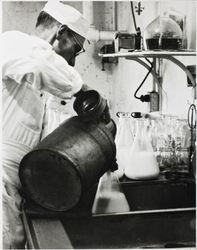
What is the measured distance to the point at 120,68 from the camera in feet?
9.44

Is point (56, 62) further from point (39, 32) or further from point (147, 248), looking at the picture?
point (147, 248)

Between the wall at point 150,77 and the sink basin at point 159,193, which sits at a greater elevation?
the wall at point 150,77

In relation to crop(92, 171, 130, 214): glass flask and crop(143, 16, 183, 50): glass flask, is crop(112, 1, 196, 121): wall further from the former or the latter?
crop(92, 171, 130, 214): glass flask

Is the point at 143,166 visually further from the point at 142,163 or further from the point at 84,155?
the point at 84,155

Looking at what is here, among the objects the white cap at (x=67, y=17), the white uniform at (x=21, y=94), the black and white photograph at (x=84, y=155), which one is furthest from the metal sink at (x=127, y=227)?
the white cap at (x=67, y=17)

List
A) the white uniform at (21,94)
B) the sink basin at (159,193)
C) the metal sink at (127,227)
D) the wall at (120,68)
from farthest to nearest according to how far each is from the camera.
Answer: the wall at (120,68) → the sink basin at (159,193) → the white uniform at (21,94) → the metal sink at (127,227)

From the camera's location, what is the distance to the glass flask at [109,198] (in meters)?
0.99

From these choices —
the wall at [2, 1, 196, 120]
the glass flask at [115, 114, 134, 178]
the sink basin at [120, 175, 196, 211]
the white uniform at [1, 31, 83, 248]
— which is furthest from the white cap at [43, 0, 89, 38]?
the sink basin at [120, 175, 196, 211]

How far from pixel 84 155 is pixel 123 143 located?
0.45 metres

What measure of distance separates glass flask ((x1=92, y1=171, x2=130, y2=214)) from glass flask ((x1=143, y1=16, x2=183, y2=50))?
57cm

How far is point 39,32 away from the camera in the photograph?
136 centimetres

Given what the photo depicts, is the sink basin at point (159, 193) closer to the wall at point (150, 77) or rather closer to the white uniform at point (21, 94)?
the white uniform at point (21, 94)

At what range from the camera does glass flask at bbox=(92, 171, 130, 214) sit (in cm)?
99

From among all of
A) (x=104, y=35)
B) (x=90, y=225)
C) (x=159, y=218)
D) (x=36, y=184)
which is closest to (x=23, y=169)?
(x=36, y=184)
